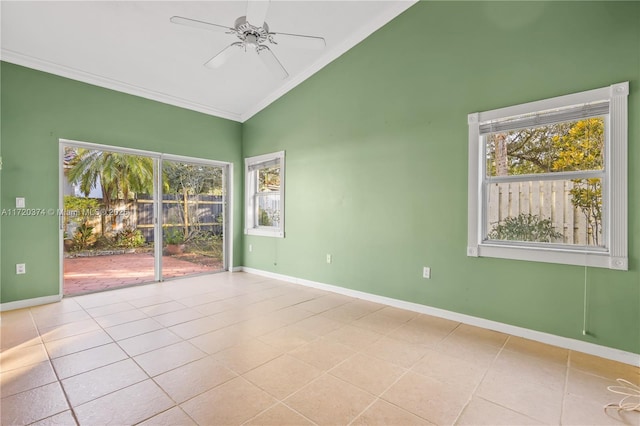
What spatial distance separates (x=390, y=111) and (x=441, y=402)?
10.2ft

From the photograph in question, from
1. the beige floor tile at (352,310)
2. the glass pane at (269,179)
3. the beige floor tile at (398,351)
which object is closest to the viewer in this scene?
the beige floor tile at (398,351)

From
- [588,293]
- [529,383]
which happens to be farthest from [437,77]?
[529,383]

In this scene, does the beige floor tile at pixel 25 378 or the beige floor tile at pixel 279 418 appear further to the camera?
the beige floor tile at pixel 25 378

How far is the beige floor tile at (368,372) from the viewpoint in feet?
6.81

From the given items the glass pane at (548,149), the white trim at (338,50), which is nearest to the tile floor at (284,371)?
the glass pane at (548,149)

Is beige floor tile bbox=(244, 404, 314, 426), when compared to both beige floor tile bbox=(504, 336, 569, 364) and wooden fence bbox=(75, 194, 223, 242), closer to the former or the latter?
beige floor tile bbox=(504, 336, 569, 364)

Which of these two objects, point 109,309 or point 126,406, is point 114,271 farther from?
point 126,406

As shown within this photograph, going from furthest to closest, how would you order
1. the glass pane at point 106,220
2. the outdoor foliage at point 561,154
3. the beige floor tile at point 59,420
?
the glass pane at point 106,220
the outdoor foliage at point 561,154
the beige floor tile at point 59,420

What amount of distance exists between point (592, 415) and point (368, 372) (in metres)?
1.32

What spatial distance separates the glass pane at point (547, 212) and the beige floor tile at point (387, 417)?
2.07 m

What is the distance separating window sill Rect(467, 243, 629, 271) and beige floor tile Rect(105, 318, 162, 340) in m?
3.32

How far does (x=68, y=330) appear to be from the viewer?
9.74 feet

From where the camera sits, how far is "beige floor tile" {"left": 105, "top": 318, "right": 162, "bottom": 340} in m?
2.86

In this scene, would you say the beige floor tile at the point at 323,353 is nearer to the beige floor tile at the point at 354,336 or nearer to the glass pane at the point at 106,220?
the beige floor tile at the point at 354,336
